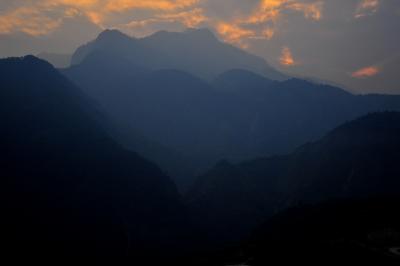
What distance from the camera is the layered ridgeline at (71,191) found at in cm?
9262

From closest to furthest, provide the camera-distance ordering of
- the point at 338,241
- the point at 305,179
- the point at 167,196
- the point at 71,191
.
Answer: the point at 338,241 < the point at 71,191 < the point at 167,196 < the point at 305,179

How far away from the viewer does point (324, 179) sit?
144m

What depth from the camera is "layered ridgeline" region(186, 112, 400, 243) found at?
130 meters

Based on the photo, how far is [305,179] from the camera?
490 ft

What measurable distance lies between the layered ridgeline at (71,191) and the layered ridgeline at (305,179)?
15956mm

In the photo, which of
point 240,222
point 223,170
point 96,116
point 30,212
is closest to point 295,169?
point 223,170

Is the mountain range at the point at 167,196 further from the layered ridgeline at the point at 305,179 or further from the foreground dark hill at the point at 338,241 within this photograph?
the layered ridgeline at the point at 305,179

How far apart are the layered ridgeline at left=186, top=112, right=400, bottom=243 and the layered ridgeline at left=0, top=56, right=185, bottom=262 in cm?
1596

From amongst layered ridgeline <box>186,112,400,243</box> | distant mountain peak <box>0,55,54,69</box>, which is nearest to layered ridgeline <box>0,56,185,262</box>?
layered ridgeline <box>186,112,400,243</box>

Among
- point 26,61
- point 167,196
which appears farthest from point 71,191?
point 26,61

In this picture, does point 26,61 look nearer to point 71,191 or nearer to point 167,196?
point 71,191

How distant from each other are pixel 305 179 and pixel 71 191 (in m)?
81.8

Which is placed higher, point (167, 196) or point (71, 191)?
point (71, 191)

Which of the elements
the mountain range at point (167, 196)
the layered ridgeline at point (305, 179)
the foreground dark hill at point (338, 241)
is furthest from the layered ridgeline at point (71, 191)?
the foreground dark hill at point (338, 241)
